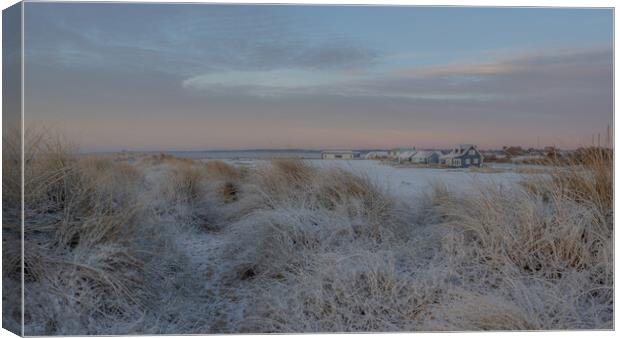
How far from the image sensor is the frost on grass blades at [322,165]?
165 inches

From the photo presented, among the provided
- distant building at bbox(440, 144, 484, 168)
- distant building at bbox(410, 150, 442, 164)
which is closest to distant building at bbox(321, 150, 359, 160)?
distant building at bbox(410, 150, 442, 164)

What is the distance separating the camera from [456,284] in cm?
435

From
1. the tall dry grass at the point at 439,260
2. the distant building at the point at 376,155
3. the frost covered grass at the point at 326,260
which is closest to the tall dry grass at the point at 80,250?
the frost covered grass at the point at 326,260

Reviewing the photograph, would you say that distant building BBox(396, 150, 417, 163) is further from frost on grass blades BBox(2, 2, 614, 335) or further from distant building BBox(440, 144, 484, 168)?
distant building BBox(440, 144, 484, 168)

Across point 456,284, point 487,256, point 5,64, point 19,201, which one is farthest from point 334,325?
point 5,64

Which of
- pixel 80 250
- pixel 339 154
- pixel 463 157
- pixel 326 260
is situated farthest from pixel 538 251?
pixel 80 250

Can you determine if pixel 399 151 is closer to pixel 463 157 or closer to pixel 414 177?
pixel 414 177

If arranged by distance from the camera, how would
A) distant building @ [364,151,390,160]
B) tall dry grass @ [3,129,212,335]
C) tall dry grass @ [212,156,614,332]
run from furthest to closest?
distant building @ [364,151,390,160] < tall dry grass @ [212,156,614,332] < tall dry grass @ [3,129,212,335]

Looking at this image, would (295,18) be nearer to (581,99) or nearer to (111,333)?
(581,99)

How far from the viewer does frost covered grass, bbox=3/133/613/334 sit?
4.09 m

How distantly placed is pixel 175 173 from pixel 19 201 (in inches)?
86.1

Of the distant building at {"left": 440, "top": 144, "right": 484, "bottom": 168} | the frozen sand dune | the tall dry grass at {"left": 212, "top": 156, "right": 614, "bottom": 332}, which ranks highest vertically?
the distant building at {"left": 440, "top": 144, "right": 484, "bottom": 168}

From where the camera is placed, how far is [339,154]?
17.3 ft

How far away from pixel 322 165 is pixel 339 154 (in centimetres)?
39
